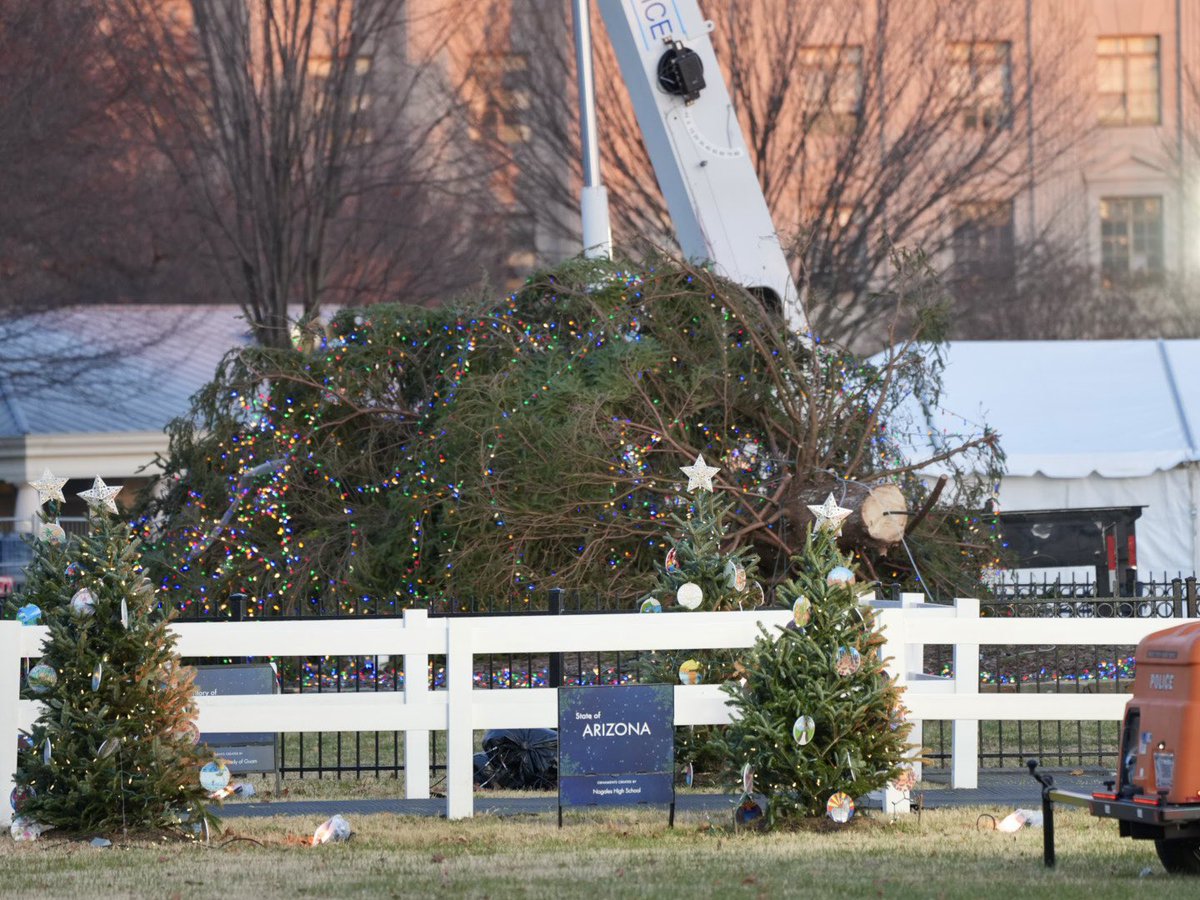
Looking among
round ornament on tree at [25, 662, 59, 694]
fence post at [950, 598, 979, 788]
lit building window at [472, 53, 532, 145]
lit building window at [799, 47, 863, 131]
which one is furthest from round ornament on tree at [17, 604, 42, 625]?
lit building window at [472, 53, 532, 145]

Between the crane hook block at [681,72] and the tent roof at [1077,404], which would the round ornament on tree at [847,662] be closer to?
the crane hook block at [681,72]

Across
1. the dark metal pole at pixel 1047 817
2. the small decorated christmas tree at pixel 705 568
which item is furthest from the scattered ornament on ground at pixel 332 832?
the dark metal pole at pixel 1047 817

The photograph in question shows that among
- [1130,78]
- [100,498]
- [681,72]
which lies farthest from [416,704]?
[1130,78]

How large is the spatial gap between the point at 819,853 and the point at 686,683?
2198mm

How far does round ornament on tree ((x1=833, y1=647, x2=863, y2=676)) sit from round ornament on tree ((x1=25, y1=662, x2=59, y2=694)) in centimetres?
385

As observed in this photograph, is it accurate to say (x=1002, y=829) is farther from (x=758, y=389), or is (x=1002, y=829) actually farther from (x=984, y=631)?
(x=758, y=389)

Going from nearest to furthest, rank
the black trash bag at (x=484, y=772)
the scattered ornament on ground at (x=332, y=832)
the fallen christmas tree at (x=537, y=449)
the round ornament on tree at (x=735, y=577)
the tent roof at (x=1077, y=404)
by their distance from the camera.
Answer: the scattered ornament on ground at (x=332, y=832) < the round ornament on tree at (x=735, y=577) < the black trash bag at (x=484, y=772) < the fallen christmas tree at (x=537, y=449) < the tent roof at (x=1077, y=404)

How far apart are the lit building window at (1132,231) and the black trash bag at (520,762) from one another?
29.0m

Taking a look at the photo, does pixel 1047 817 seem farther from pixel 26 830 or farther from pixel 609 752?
pixel 26 830

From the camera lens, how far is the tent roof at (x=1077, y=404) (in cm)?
1897

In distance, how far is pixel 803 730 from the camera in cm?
823

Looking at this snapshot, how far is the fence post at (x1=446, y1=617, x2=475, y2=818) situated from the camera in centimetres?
873

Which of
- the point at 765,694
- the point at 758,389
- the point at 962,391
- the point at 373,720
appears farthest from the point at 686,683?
the point at 962,391

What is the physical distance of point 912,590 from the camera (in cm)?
1525
